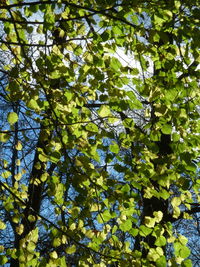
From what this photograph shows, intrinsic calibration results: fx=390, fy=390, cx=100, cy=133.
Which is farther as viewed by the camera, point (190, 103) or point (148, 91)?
point (190, 103)

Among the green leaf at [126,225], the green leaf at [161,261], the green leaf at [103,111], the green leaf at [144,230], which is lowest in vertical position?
the green leaf at [161,261]

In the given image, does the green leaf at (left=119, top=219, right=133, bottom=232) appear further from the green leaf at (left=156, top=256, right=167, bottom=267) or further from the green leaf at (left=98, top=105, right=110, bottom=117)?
the green leaf at (left=98, top=105, right=110, bottom=117)

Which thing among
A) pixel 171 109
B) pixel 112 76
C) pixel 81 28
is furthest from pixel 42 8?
pixel 171 109

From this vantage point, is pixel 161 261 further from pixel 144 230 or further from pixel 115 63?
pixel 115 63

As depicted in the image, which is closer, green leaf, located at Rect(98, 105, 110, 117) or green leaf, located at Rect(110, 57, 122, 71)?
green leaf, located at Rect(98, 105, 110, 117)

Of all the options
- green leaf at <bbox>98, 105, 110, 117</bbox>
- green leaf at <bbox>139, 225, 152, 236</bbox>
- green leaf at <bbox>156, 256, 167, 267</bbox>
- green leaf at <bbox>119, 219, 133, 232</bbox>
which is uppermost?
green leaf at <bbox>98, 105, 110, 117</bbox>

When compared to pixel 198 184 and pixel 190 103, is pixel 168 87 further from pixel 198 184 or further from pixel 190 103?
pixel 198 184

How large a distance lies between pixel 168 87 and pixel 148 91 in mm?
217

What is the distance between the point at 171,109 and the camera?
3656 millimetres

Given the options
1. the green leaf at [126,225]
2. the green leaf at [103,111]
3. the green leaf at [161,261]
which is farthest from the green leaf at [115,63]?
the green leaf at [161,261]

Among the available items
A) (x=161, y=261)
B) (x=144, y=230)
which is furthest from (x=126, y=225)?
(x=161, y=261)

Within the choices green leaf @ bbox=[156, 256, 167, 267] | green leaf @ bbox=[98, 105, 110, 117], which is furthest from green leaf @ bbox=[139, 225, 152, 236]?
green leaf @ bbox=[98, 105, 110, 117]

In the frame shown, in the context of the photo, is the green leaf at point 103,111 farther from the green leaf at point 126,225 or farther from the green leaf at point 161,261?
the green leaf at point 161,261

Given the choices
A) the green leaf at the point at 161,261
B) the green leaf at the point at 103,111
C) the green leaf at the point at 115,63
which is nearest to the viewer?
the green leaf at the point at 161,261
